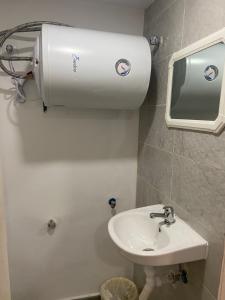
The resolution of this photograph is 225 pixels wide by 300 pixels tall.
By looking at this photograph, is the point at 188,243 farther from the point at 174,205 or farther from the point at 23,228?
the point at 23,228

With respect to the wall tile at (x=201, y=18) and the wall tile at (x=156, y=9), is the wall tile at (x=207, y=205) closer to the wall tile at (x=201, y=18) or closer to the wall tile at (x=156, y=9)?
the wall tile at (x=201, y=18)

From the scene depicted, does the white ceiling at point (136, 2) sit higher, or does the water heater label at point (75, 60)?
the white ceiling at point (136, 2)

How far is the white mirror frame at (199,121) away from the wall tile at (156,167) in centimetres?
23

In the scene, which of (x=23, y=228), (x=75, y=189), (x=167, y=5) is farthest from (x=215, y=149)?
(x=23, y=228)

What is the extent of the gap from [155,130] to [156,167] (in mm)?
250

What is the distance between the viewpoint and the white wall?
5.00 feet

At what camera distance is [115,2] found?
1521mm

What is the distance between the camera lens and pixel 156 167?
4.92 ft

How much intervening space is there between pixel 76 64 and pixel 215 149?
32.4 inches

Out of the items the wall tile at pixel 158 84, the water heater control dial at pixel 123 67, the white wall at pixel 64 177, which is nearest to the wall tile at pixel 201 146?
the wall tile at pixel 158 84

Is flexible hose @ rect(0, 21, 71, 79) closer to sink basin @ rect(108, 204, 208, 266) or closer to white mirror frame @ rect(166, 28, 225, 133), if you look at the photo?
white mirror frame @ rect(166, 28, 225, 133)

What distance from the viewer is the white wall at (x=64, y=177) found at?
5.00ft

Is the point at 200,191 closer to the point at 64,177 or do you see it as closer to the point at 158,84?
the point at 158,84

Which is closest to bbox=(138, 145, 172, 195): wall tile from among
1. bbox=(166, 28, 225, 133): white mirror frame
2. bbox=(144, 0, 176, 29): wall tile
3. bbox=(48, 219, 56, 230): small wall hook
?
bbox=(166, 28, 225, 133): white mirror frame
